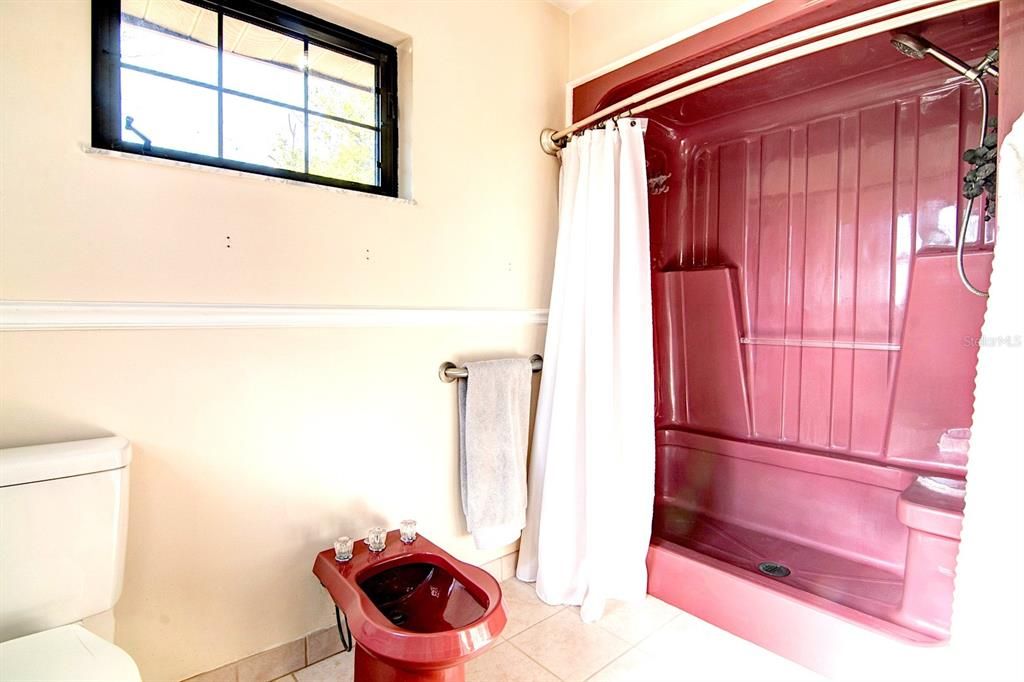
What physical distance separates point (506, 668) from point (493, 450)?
691 millimetres

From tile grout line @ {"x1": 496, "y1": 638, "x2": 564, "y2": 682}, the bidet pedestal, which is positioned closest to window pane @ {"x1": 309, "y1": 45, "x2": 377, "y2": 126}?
the bidet pedestal

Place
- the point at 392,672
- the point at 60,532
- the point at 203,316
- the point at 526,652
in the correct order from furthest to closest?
the point at 526,652 → the point at 203,316 → the point at 392,672 → the point at 60,532

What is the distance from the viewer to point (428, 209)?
73.0 inches

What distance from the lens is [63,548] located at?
114 cm

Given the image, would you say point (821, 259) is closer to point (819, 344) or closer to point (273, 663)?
point (819, 344)

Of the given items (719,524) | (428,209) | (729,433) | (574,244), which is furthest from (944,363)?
(428,209)

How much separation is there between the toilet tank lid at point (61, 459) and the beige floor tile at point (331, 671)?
858 mm

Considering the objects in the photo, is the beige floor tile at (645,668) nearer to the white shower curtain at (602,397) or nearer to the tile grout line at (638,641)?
the tile grout line at (638,641)

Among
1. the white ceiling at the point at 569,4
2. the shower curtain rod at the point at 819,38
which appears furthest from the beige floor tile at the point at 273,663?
the white ceiling at the point at 569,4

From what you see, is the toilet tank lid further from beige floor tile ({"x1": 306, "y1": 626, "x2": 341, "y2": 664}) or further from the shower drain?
the shower drain

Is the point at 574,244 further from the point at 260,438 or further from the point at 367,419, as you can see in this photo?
the point at 260,438

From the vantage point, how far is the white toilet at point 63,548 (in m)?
1.05

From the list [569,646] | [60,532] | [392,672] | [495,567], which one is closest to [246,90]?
[60,532]

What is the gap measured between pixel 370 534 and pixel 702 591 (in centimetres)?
118
